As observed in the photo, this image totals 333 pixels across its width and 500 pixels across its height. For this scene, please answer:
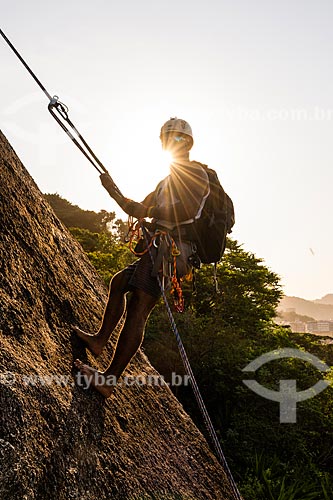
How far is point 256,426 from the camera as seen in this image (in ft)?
38.8

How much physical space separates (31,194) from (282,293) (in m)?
21.1

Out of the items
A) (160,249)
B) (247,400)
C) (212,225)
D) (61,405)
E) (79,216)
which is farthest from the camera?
(79,216)

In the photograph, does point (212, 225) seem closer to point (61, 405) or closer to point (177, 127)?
point (177, 127)

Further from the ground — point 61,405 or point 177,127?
Result: point 177,127

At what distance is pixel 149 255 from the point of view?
12.2 ft

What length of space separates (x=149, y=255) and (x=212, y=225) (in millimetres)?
630

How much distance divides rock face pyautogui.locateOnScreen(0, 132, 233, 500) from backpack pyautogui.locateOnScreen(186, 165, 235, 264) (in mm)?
1309

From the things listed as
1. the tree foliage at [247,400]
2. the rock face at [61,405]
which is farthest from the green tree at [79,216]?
the rock face at [61,405]

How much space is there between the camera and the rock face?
268cm

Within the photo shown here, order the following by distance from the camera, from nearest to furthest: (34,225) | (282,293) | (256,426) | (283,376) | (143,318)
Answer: (143,318) < (34,225) < (256,426) < (283,376) < (282,293)

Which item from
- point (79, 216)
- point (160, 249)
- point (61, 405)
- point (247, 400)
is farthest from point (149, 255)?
point (79, 216)

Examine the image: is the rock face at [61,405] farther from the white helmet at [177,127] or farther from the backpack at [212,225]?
the white helmet at [177,127]

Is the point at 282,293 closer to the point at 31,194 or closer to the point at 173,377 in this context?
the point at 173,377

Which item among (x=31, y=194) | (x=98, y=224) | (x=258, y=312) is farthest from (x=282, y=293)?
(x=31, y=194)
